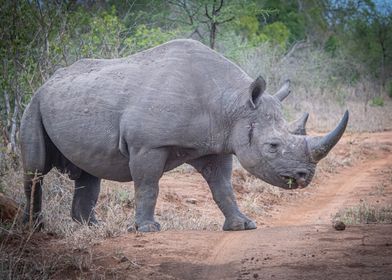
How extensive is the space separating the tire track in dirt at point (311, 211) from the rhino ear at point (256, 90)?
1.25m

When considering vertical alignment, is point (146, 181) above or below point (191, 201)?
above

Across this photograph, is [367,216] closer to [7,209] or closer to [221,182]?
[221,182]

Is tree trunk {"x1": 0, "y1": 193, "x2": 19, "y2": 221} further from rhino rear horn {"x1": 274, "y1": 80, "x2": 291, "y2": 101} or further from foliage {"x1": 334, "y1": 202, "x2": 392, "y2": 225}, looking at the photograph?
foliage {"x1": 334, "y1": 202, "x2": 392, "y2": 225}

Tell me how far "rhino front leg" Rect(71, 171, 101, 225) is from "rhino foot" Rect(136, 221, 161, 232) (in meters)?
1.13

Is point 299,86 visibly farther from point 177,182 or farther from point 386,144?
point 177,182

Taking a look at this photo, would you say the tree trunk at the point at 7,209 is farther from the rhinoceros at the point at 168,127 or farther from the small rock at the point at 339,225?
the small rock at the point at 339,225

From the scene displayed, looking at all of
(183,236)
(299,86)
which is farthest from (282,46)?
(183,236)

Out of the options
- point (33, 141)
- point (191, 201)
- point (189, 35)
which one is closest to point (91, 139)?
point (33, 141)

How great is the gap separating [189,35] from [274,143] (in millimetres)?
10082

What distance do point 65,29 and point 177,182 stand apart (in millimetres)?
2888

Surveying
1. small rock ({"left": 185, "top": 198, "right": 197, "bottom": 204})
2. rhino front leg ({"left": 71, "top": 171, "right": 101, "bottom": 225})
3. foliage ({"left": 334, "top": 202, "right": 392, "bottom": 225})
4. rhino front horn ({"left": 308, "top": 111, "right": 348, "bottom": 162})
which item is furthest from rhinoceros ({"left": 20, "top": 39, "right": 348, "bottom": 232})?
small rock ({"left": 185, "top": 198, "right": 197, "bottom": 204})

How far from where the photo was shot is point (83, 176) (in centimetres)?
841

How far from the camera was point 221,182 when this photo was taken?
300 inches

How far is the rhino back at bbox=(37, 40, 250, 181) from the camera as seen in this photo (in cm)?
704
